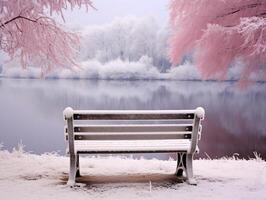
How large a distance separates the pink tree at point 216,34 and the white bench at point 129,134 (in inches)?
162

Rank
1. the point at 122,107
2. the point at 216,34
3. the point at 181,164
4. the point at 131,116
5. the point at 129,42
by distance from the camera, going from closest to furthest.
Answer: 1. the point at 131,116
2. the point at 181,164
3. the point at 216,34
4. the point at 122,107
5. the point at 129,42

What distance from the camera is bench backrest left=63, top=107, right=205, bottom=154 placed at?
12.3 ft

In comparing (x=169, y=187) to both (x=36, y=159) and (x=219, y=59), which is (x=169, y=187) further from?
(x=219, y=59)

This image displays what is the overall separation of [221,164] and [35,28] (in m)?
3.20

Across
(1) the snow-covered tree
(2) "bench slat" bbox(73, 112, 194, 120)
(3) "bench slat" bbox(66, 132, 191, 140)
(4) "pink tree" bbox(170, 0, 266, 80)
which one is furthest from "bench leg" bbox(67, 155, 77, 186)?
(1) the snow-covered tree

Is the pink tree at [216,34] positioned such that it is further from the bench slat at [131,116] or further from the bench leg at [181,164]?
the bench slat at [131,116]

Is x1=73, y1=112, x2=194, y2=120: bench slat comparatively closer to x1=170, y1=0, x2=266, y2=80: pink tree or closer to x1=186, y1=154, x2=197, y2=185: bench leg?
x1=186, y1=154, x2=197, y2=185: bench leg

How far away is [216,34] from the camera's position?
7.85m

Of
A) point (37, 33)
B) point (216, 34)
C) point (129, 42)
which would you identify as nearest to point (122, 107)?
point (216, 34)

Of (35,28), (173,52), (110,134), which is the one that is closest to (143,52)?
(173,52)

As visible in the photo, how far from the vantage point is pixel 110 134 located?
3854mm

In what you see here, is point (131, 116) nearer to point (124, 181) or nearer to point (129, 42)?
point (124, 181)

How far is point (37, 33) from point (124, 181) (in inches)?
112

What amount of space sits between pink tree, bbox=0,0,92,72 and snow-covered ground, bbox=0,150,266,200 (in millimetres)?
1756
